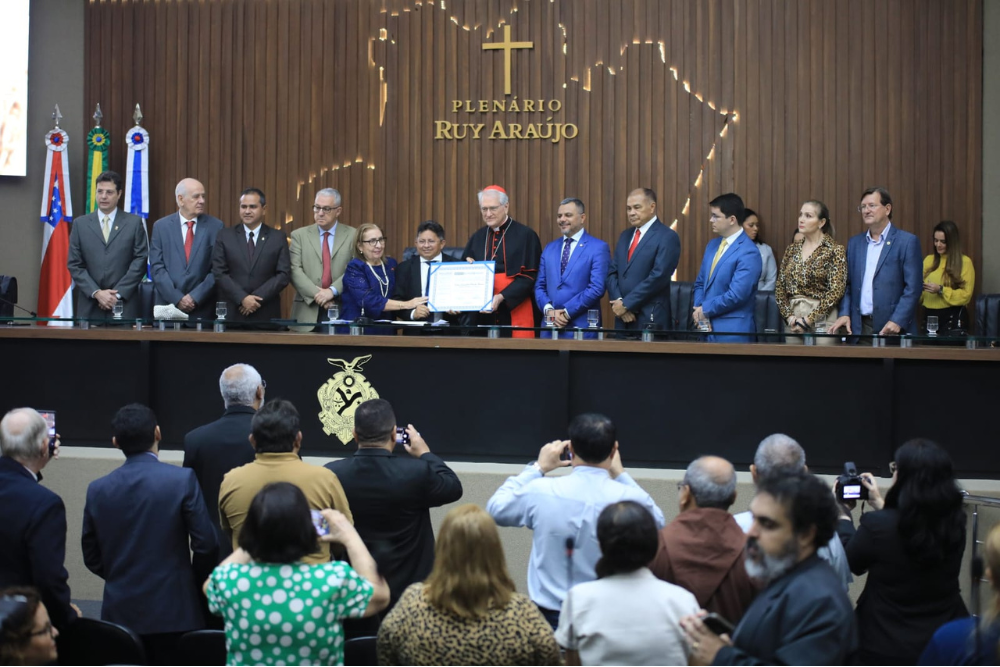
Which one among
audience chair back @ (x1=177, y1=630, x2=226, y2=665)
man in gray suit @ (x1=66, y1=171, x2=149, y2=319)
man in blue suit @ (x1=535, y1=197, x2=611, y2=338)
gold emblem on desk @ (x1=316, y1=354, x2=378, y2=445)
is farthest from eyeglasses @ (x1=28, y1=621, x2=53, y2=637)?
man in gray suit @ (x1=66, y1=171, x2=149, y2=319)

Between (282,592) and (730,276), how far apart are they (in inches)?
155

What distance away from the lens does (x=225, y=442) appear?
13.0 ft

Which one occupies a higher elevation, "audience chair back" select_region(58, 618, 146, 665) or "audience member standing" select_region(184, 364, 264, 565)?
"audience member standing" select_region(184, 364, 264, 565)

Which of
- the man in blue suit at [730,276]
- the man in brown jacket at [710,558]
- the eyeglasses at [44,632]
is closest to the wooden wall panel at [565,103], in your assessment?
the man in blue suit at [730,276]

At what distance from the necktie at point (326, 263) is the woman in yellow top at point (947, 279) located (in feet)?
15.1

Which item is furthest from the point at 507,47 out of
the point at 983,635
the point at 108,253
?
the point at 983,635

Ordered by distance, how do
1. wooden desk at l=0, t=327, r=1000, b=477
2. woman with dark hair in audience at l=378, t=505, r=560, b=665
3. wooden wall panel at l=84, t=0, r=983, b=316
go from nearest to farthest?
woman with dark hair in audience at l=378, t=505, r=560, b=665 → wooden desk at l=0, t=327, r=1000, b=477 → wooden wall panel at l=84, t=0, r=983, b=316

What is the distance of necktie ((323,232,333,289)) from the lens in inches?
271

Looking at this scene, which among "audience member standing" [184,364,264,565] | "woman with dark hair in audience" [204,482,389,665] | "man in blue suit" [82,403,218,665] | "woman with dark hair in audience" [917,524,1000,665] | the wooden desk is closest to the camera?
"woman with dark hair in audience" [917,524,1000,665]

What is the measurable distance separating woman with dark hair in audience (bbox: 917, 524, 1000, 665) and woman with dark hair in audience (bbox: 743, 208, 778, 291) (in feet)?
20.1

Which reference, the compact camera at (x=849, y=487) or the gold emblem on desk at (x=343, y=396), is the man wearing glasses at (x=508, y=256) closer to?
the gold emblem on desk at (x=343, y=396)

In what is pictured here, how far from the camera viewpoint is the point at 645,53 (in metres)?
9.04

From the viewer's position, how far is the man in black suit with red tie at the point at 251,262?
255 inches

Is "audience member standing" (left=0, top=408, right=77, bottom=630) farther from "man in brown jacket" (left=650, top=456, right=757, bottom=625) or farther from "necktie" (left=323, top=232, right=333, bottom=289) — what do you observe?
"necktie" (left=323, top=232, right=333, bottom=289)
